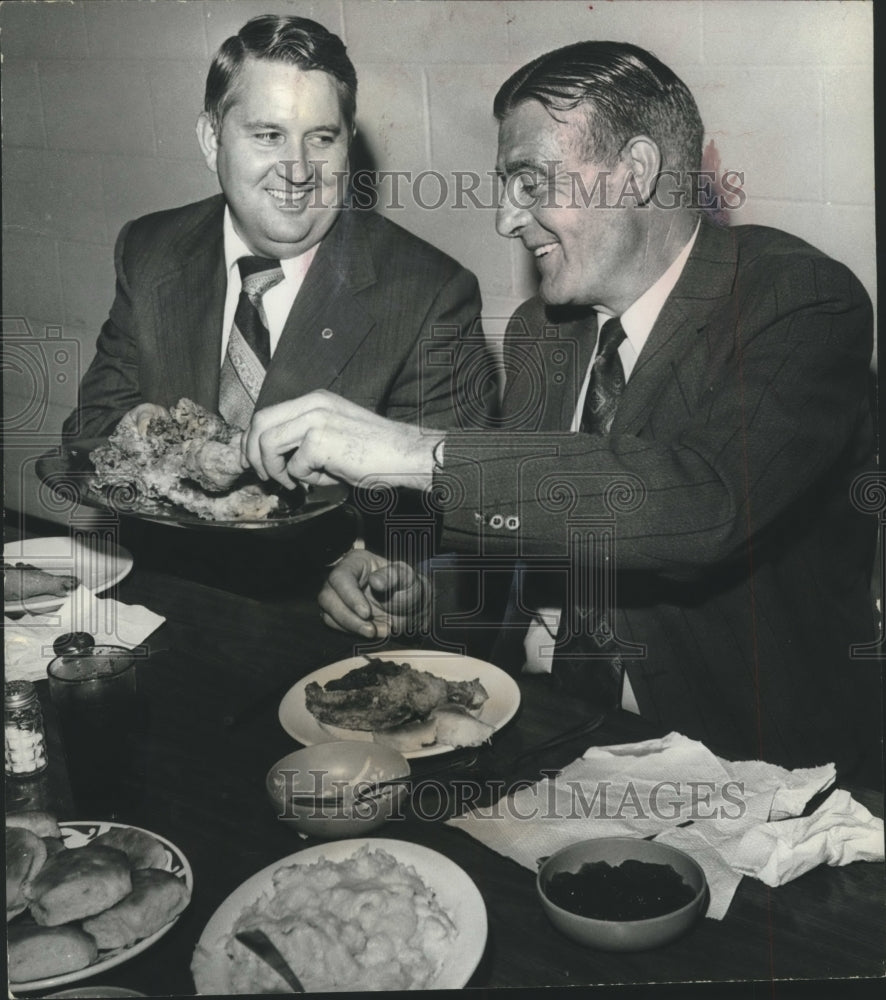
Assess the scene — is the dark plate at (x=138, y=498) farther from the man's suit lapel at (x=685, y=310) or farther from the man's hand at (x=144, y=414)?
the man's suit lapel at (x=685, y=310)

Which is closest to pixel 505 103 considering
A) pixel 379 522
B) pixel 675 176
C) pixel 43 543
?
pixel 675 176

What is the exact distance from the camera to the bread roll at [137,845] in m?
1.38

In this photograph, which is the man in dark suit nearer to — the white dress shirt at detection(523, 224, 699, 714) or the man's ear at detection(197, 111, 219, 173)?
the white dress shirt at detection(523, 224, 699, 714)

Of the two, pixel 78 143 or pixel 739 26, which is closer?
pixel 739 26

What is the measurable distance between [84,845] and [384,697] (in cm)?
45

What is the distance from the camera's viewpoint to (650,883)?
4.35 ft

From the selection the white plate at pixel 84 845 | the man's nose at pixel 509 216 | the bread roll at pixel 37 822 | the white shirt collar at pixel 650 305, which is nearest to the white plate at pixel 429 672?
the white plate at pixel 84 845

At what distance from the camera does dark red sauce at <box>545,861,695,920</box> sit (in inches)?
50.6

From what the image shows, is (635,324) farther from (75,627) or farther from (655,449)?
(75,627)

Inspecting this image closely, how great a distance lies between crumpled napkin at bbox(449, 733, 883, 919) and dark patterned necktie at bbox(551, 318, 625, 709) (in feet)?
0.46

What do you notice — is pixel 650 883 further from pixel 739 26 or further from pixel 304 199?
pixel 739 26

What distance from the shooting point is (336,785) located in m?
1.42

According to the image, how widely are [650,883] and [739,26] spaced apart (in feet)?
3.99

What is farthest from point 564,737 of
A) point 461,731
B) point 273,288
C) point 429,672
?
point 273,288
